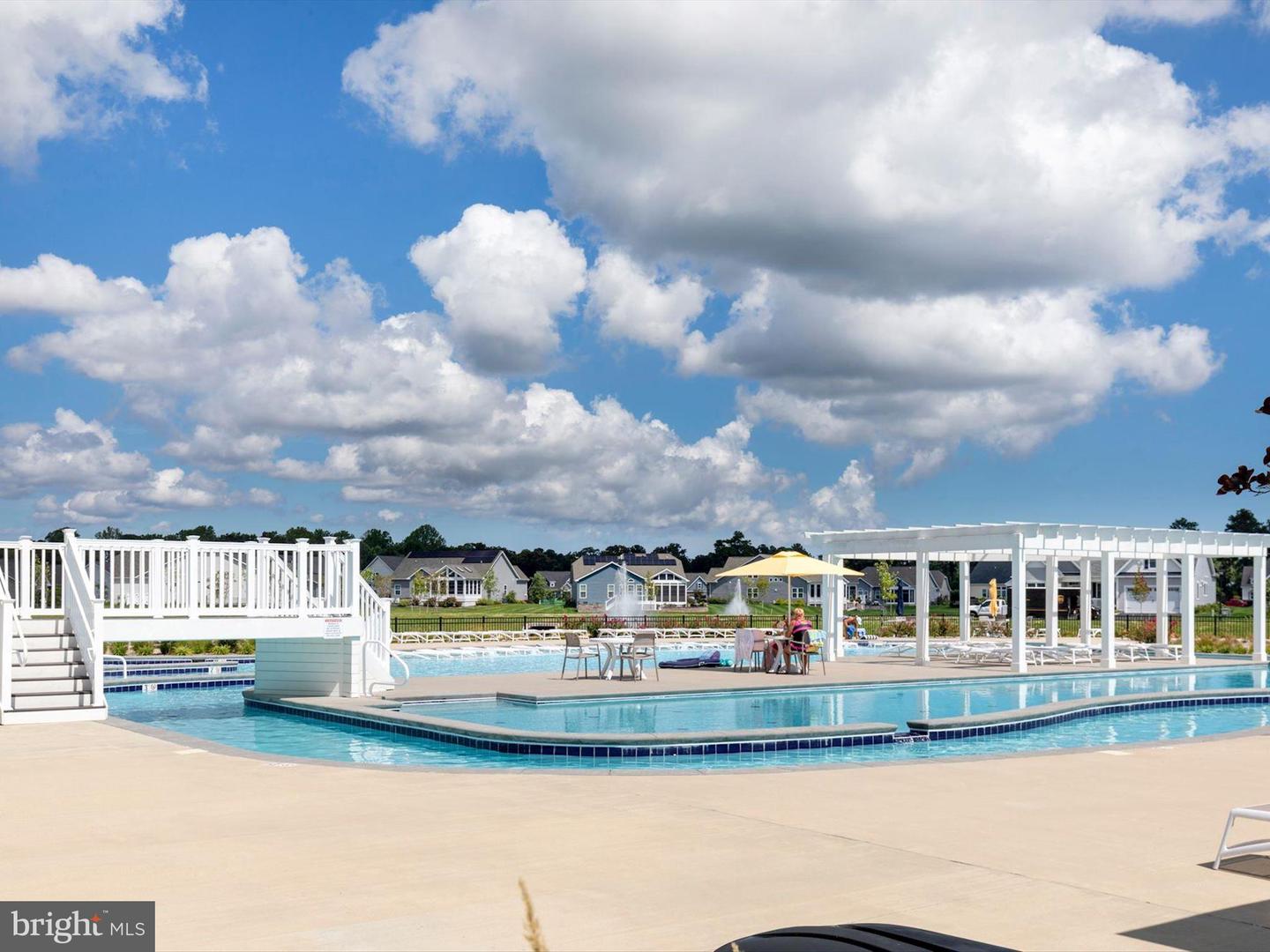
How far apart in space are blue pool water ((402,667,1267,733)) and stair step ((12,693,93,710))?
4314 mm

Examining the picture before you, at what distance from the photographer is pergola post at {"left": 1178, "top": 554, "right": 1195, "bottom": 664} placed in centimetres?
2761

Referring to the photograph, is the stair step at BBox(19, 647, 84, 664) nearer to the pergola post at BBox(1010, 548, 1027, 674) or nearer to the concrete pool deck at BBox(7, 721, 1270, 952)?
the concrete pool deck at BBox(7, 721, 1270, 952)

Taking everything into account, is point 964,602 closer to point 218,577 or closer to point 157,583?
point 218,577

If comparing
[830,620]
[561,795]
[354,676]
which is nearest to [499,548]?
[830,620]

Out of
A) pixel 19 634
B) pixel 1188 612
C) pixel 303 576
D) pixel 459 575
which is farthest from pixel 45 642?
pixel 459 575

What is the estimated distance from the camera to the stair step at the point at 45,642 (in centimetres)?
1574

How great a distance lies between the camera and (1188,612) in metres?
27.7

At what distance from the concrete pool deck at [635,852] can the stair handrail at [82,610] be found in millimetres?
4418

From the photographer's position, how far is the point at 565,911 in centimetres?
573

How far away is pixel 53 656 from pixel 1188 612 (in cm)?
2376

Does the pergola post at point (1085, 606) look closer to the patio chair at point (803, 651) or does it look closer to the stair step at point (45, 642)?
the patio chair at point (803, 651)

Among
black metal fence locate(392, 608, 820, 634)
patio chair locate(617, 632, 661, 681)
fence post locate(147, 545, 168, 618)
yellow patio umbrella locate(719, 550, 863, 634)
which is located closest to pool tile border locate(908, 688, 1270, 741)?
patio chair locate(617, 632, 661, 681)

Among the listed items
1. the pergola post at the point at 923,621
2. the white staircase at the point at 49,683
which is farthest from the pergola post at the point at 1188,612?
the white staircase at the point at 49,683

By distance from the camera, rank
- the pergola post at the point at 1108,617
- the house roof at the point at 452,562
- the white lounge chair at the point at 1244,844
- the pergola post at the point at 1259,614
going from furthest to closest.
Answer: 1. the house roof at the point at 452,562
2. the pergola post at the point at 1259,614
3. the pergola post at the point at 1108,617
4. the white lounge chair at the point at 1244,844
